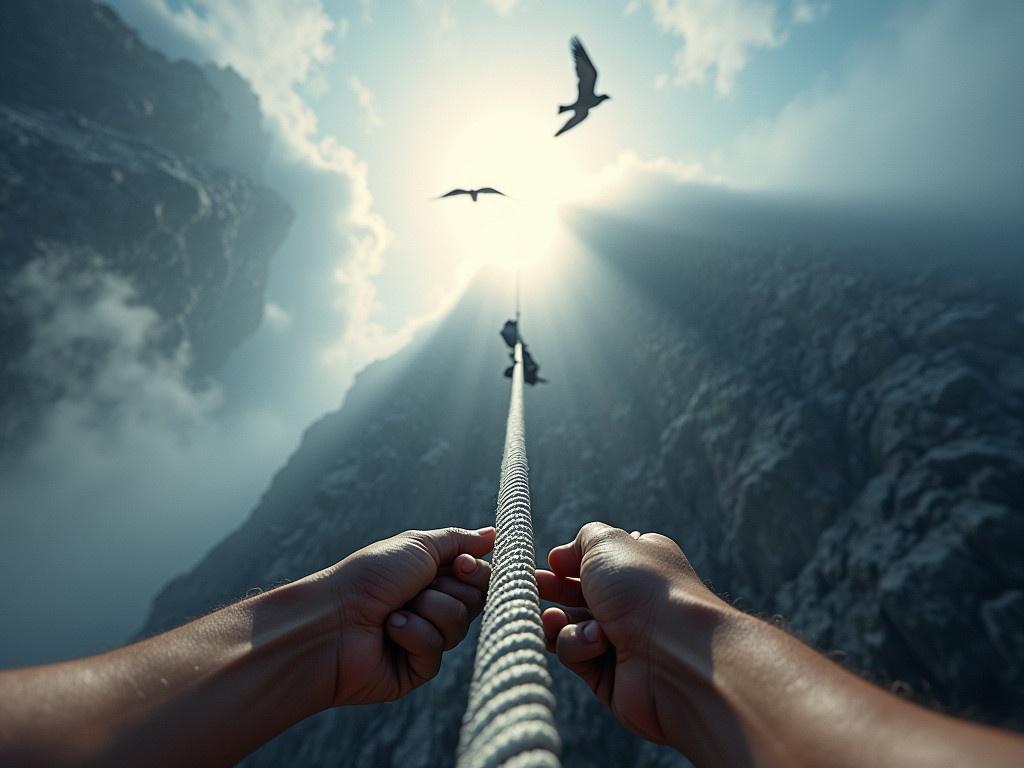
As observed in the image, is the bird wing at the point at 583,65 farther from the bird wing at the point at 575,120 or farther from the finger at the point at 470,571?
the finger at the point at 470,571

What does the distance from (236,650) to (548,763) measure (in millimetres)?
1549

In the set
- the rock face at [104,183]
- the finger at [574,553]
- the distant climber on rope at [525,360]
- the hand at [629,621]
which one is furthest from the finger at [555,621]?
the rock face at [104,183]

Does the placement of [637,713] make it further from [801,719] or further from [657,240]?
[657,240]

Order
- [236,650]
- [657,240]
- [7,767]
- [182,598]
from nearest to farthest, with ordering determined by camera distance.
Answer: [7,767] < [236,650] < [657,240] < [182,598]

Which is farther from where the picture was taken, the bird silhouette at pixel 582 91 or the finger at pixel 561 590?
the bird silhouette at pixel 582 91

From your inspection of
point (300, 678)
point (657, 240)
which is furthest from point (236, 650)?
point (657, 240)

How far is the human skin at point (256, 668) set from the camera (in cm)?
133

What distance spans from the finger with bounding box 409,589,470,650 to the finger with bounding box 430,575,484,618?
0.30 ft

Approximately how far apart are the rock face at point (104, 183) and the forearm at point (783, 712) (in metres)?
67.9

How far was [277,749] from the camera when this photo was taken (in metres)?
24.4

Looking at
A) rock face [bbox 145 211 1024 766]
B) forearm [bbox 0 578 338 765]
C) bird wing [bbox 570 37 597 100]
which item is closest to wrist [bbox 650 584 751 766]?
rock face [bbox 145 211 1024 766]

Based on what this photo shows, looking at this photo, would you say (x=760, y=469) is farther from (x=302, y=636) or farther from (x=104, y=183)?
(x=104, y=183)

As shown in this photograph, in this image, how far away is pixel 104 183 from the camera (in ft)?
161

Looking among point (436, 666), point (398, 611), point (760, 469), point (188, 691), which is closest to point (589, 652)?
point (436, 666)
